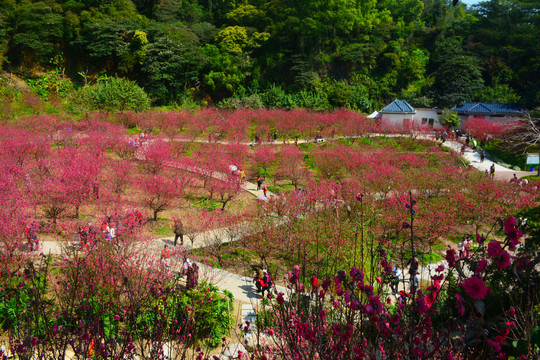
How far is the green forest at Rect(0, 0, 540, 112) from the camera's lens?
37.3 m

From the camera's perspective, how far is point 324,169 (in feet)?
64.5

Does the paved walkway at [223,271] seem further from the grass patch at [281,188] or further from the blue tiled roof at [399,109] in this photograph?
the blue tiled roof at [399,109]

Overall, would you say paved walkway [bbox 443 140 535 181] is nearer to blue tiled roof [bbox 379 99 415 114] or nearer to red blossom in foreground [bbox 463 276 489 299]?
blue tiled roof [bbox 379 99 415 114]

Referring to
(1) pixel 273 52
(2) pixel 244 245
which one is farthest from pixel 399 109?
(2) pixel 244 245

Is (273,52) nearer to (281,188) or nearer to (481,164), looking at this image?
(481,164)

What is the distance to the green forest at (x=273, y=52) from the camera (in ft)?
122

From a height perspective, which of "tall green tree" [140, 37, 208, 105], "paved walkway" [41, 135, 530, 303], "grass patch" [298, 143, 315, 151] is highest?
"tall green tree" [140, 37, 208, 105]

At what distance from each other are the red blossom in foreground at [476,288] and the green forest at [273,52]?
35.6 m

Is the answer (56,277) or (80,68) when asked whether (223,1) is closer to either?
(80,68)

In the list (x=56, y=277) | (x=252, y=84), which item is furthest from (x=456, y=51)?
(x=56, y=277)

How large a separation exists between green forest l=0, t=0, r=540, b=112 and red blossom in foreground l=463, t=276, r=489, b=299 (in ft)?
117

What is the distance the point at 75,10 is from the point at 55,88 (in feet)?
29.4

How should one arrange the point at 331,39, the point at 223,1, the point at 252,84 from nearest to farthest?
the point at 252,84, the point at 331,39, the point at 223,1

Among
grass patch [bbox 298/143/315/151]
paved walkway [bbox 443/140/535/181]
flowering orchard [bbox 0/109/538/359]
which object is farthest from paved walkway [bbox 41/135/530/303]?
paved walkway [bbox 443/140/535/181]
